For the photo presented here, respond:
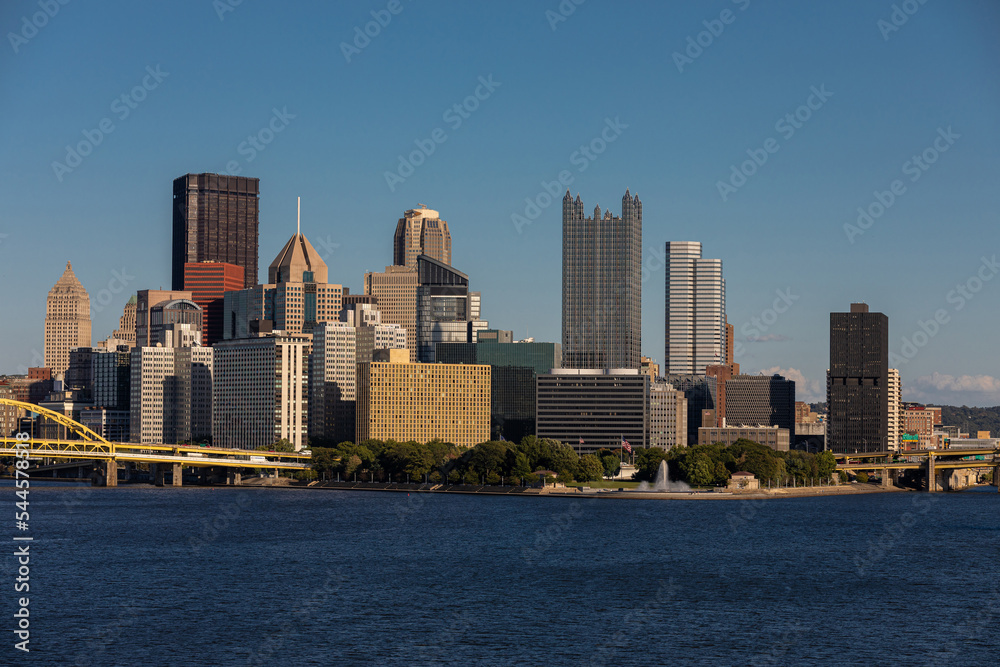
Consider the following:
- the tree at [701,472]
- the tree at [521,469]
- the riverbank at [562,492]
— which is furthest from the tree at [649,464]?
the tree at [521,469]

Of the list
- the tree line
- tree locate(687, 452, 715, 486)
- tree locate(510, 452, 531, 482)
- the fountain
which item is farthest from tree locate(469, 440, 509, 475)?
tree locate(687, 452, 715, 486)

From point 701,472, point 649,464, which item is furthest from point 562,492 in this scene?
point 701,472

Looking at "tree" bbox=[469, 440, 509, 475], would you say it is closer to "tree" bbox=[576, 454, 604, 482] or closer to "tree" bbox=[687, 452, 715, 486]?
"tree" bbox=[576, 454, 604, 482]

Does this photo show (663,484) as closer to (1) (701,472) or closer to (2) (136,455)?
(1) (701,472)

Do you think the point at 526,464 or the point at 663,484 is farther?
the point at 663,484

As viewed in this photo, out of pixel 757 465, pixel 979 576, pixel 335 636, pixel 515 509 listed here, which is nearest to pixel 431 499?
pixel 515 509
